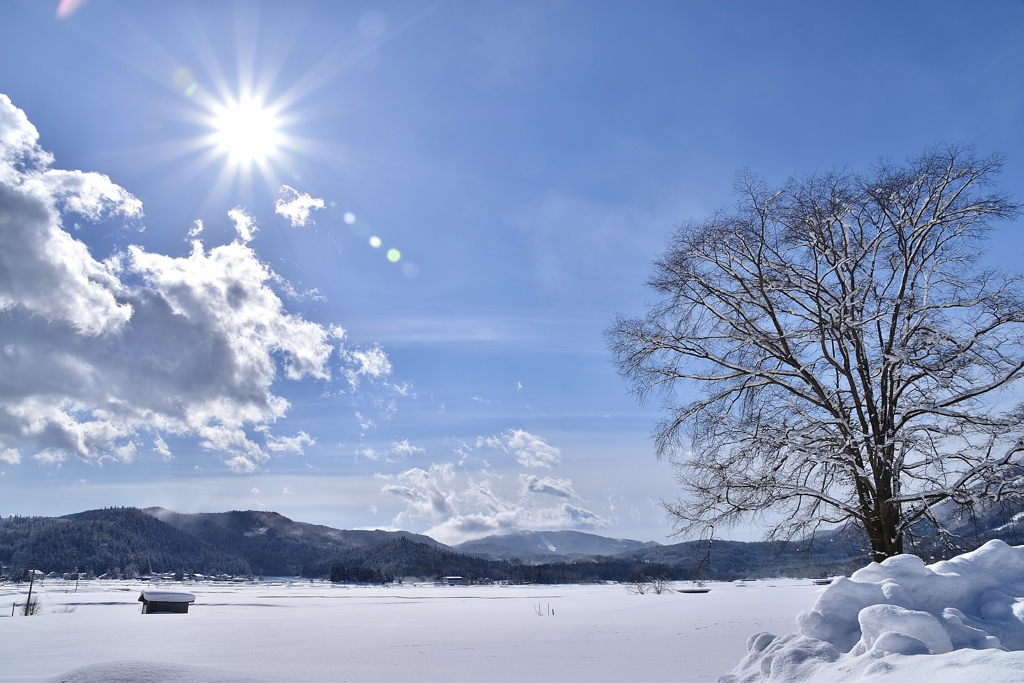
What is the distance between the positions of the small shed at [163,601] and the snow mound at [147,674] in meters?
33.1

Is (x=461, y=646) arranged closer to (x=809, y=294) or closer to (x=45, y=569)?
(x=809, y=294)

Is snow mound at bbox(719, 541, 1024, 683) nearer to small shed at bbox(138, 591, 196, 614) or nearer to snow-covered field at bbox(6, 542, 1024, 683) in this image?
snow-covered field at bbox(6, 542, 1024, 683)

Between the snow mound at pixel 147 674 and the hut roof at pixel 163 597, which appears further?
the hut roof at pixel 163 597

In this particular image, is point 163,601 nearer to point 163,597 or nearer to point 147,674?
point 163,597

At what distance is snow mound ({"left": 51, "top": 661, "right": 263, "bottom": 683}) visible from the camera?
645cm

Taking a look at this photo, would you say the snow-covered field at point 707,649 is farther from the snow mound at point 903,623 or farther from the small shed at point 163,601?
the small shed at point 163,601

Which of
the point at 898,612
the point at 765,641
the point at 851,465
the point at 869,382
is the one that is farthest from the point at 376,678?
the point at 869,382

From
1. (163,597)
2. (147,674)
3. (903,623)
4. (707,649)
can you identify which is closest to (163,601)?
(163,597)

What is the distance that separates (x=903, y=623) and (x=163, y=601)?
136 feet

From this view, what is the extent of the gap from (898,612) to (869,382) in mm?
4724

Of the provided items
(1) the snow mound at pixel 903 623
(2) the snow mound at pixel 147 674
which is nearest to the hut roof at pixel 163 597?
(2) the snow mound at pixel 147 674

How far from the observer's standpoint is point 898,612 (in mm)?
4523

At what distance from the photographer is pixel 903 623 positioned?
4465mm

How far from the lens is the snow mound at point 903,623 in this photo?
4.15 metres
